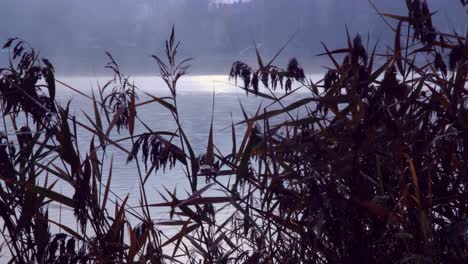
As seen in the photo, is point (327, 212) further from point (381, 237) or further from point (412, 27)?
point (412, 27)

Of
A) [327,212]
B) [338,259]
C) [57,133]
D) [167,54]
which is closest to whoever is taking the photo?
[327,212]

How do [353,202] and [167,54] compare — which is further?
[167,54]

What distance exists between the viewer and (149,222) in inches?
50.4

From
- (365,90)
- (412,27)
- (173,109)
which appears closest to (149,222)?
(173,109)

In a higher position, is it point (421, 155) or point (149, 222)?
point (421, 155)

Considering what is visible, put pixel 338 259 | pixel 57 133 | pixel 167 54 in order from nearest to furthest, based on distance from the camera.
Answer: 1. pixel 338 259
2. pixel 57 133
3. pixel 167 54

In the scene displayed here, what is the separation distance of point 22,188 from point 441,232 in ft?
2.67

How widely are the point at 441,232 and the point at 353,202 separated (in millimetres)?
157

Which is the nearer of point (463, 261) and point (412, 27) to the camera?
point (463, 261)

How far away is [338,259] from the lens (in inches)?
45.1

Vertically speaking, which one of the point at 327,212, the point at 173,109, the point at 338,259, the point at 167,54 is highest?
the point at 167,54

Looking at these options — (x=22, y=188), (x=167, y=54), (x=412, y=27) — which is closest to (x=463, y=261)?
(x=412, y=27)

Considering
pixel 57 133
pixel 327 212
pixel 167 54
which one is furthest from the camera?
pixel 167 54

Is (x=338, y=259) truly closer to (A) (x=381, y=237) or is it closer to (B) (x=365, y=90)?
(A) (x=381, y=237)
